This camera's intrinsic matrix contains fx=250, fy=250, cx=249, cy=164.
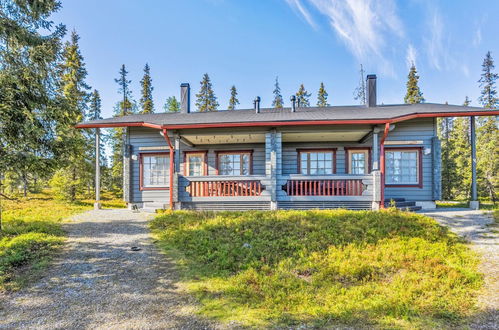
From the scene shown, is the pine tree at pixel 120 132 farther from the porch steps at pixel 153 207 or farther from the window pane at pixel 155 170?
the porch steps at pixel 153 207

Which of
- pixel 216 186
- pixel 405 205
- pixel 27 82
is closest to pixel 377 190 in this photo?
pixel 405 205

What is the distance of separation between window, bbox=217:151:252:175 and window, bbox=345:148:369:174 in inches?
162

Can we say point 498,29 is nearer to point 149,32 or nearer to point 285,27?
point 285,27

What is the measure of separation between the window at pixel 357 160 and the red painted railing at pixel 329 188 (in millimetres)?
2138

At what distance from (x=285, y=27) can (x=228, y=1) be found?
3.40m

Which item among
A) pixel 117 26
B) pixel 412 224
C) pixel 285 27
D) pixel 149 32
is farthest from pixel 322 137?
pixel 117 26

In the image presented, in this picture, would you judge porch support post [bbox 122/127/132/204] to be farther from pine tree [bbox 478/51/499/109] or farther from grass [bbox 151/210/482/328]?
pine tree [bbox 478/51/499/109]

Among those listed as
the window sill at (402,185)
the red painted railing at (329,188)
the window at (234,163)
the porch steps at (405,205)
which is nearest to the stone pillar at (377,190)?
the red painted railing at (329,188)

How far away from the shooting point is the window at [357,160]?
10227 mm

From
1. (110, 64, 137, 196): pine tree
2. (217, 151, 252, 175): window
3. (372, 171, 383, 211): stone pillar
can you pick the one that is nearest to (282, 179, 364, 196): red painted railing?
(372, 171, 383, 211): stone pillar

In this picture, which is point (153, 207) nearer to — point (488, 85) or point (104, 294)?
point (104, 294)

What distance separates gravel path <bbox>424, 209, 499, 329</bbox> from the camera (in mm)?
2975

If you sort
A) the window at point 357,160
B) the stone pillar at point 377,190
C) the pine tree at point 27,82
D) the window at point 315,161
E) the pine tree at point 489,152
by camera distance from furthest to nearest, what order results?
the pine tree at point 489,152 → the window at point 315,161 → the window at point 357,160 → the stone pillar at point 377,190 → the pine tree at point 27,82

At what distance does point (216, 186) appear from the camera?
334 inches
